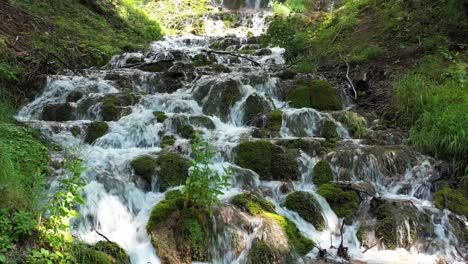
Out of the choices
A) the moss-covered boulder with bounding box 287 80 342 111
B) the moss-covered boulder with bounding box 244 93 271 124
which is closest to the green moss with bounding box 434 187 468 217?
the moss-covered boulder with bounding box 287 80 342 111

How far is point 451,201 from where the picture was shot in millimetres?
5906

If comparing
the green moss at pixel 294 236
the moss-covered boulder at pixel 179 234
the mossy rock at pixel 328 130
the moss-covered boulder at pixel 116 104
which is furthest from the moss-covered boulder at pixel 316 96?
the moss-covered boulder at pixel 179 234

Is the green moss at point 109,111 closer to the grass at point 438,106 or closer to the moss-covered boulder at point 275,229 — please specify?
the moss-covered boulder at point 275,229

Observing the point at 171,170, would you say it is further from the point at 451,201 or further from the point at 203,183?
the point at 451,201

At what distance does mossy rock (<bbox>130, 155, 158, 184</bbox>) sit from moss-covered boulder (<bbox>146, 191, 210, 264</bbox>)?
1.19 m

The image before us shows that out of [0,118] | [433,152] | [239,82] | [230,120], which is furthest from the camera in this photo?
[239,82]

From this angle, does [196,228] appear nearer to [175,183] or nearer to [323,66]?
[175,183]

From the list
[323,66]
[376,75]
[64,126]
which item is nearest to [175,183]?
[64,126]

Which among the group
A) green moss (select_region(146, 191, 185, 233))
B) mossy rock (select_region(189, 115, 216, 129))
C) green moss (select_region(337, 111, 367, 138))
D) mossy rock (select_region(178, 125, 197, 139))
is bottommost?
green moss (select_region(146, 191, 185, 233))

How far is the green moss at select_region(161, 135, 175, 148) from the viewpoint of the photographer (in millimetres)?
7415

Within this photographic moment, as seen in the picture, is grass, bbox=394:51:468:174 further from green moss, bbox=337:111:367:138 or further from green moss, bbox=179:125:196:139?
green moss, bbox=179:125:196:139

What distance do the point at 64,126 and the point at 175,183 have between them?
303 centimetres

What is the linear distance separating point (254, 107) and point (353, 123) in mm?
2242

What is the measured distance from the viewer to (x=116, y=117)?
8.65 meters
